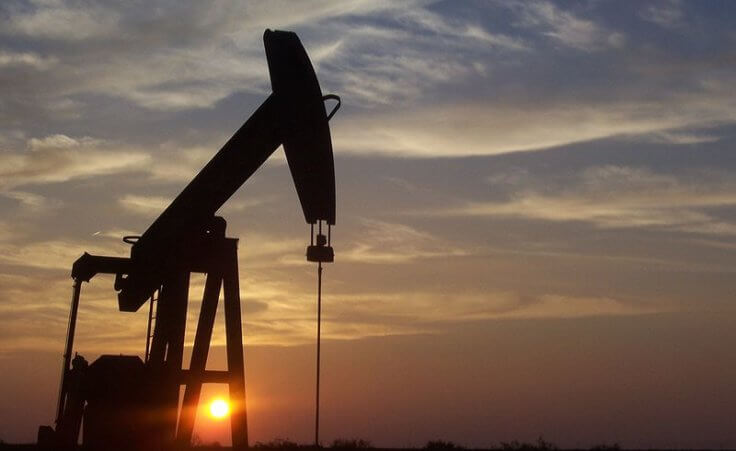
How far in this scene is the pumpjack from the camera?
11.0 meters

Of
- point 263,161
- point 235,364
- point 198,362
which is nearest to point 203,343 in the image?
point 198,362

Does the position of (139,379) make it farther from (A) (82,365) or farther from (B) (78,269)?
(B) (78,269)

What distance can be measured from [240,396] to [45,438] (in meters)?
2.38

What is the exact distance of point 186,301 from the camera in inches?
456

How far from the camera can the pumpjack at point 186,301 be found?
11.0 meters

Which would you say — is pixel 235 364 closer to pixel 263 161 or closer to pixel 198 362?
pixel 198 362

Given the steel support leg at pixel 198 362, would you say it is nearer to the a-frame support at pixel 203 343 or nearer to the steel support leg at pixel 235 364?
the a-frame support at pixel 203 343

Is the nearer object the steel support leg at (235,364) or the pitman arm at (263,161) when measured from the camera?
the pitman arm at (263,161)

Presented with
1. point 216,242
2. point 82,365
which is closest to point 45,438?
point 82,365

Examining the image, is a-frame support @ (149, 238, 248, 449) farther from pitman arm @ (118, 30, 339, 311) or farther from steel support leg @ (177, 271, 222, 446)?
pitman arm @ (118, 30, 339, 311)

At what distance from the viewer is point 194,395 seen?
11.3 m

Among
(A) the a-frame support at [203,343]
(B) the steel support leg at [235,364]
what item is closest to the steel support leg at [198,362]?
(A) the a-frame support at [203,343]

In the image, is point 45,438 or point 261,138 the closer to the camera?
point 261,138

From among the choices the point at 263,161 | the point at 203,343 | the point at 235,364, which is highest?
the point at 263,161
